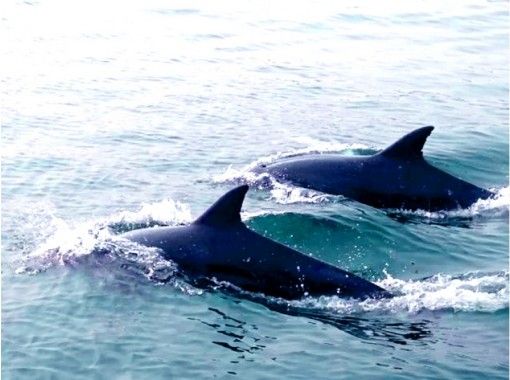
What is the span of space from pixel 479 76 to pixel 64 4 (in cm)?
1670

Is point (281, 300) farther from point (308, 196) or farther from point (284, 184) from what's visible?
point (284, 184)

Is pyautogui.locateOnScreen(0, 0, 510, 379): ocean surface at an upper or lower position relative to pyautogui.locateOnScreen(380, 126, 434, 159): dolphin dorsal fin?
lower

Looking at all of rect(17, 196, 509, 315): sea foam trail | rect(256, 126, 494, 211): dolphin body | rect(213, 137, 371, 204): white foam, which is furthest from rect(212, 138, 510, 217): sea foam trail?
rect(17, 196, 509, 315): sea foam trail

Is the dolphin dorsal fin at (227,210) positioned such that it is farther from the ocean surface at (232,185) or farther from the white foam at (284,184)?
the white foam at (284,184)

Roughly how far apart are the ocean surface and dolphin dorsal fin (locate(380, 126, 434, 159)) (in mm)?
1163

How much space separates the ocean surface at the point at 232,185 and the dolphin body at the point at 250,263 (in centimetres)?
25

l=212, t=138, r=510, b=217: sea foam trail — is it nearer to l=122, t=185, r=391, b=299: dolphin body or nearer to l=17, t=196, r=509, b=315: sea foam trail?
l=17, t=196, r=509, b=315: sea foam trail

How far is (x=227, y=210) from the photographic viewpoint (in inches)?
534

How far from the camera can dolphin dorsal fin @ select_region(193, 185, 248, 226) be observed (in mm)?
13344

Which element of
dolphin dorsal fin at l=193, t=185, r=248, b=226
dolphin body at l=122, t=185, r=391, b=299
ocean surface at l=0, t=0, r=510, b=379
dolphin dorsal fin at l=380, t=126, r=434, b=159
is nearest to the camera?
ocean surface at l=0, t=0, r=510, b=379

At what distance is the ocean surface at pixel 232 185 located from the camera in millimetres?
12133

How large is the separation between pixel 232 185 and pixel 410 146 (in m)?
3.48

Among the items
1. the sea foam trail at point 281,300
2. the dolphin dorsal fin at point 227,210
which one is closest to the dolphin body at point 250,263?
the dolphin dorsal fin at point 227,210

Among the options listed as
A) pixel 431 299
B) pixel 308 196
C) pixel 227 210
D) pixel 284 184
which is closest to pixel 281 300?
pixel 227 210
